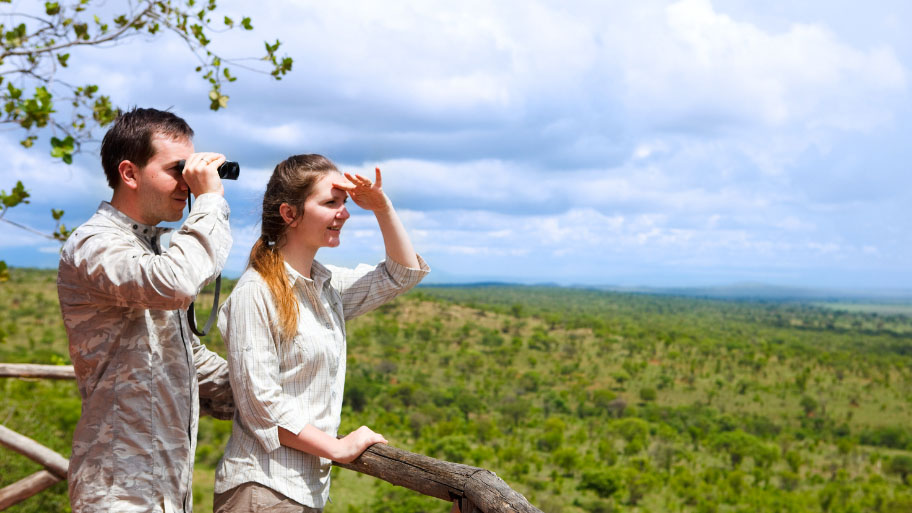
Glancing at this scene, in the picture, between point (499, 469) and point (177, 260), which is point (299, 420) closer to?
point (177, 260)

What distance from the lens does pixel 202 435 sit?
32.6 meters

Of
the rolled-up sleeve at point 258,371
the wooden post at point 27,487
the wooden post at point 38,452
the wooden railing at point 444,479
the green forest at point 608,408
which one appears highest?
the rolled-up sleeve at point 258,371

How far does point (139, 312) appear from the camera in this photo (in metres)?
1.67

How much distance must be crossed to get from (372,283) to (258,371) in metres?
0.60

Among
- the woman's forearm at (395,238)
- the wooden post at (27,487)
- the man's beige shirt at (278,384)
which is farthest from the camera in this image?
the wooden post at (27,487)

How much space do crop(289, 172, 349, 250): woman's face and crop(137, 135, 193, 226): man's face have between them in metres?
0.33

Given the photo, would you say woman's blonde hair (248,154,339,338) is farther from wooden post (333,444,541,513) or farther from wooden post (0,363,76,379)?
wooden post (0,363,76,379)

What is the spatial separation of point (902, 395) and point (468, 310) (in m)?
34.7

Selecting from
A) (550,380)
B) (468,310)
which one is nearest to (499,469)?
(550,380)

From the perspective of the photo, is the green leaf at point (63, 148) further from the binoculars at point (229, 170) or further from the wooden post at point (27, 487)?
the binoculars at point (229, 170)

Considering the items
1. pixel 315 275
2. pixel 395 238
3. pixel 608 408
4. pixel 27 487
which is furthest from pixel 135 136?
pixel 608 408

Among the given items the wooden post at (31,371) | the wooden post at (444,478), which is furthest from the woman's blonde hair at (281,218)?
the wooden post at (31,371)

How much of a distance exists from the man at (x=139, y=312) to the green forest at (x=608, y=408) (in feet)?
34.1

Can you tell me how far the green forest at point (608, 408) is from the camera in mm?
31906
